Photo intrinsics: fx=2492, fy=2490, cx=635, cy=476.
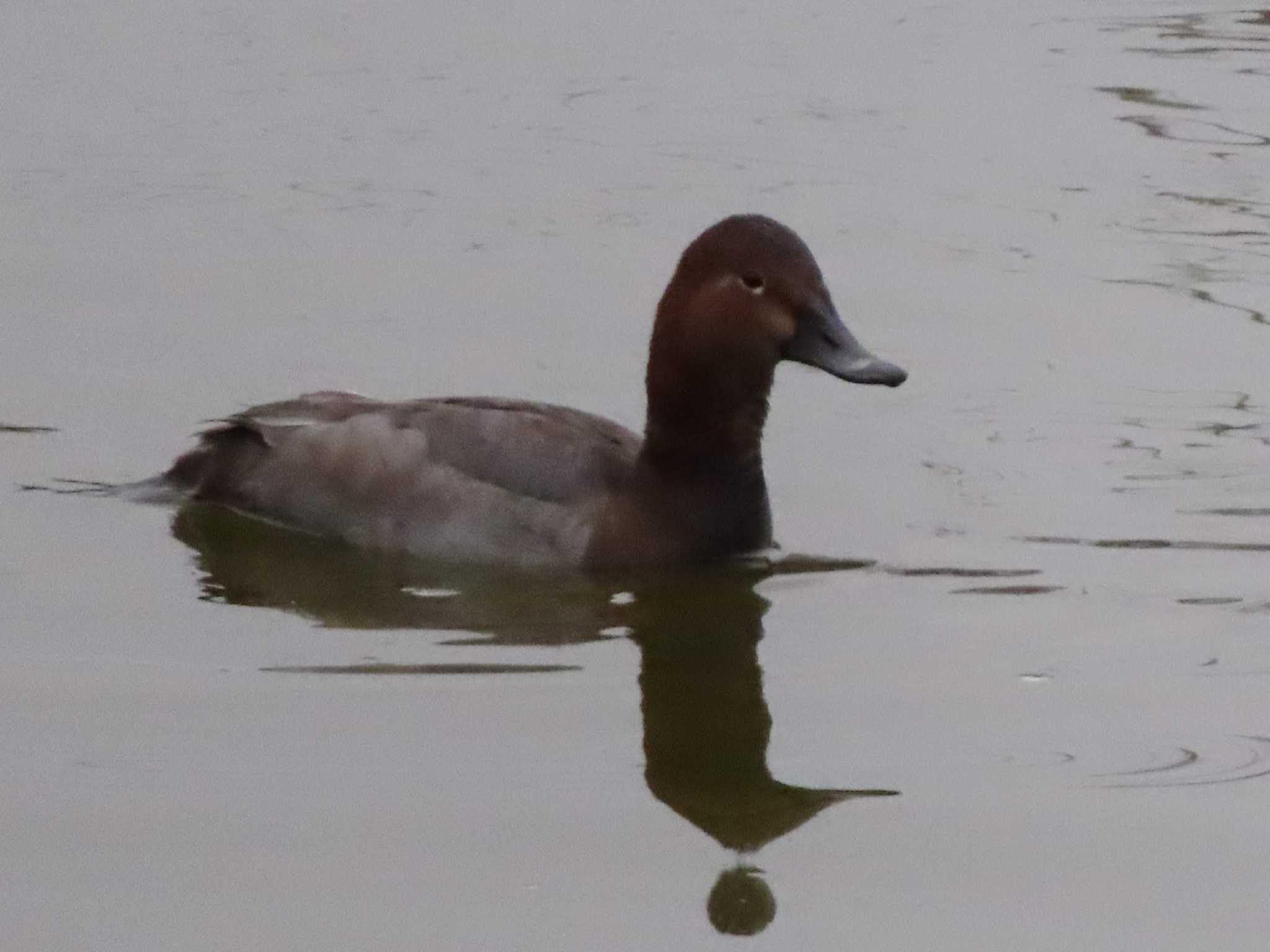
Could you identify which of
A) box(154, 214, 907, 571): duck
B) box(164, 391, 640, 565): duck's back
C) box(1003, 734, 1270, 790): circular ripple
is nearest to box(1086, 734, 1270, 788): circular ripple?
box(1003, 734, 1270, 790): circular ripple

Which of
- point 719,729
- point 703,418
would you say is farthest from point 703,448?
point 719,729

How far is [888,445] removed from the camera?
8648 millimetres

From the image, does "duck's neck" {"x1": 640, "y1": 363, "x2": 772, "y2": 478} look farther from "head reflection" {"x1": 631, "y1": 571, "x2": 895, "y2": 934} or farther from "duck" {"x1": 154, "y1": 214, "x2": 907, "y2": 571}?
"head reflection" {"x1": 631, "y1": 571, "x2": 895, "y2": 934}

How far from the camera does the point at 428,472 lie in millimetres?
7391

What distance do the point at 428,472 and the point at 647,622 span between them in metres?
0.96

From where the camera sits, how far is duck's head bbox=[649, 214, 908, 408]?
7.09m

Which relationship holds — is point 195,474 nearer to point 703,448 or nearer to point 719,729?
point 703,448

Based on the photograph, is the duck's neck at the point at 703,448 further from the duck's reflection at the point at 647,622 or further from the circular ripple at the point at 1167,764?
the circular ripple at the point at 1167,764

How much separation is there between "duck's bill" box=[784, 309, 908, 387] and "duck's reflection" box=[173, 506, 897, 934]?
2.17 feet

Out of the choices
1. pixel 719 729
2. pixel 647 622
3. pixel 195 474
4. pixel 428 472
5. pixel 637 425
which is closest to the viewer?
pixel 719 729

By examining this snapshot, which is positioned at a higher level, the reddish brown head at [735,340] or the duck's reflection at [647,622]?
the reddish brown head at [735,340]

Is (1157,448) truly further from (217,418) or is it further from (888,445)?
(217,418)

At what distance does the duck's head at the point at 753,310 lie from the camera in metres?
7.09

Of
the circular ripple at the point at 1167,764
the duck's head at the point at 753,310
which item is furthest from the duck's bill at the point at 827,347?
the circular ripple at the point at 1167,764
